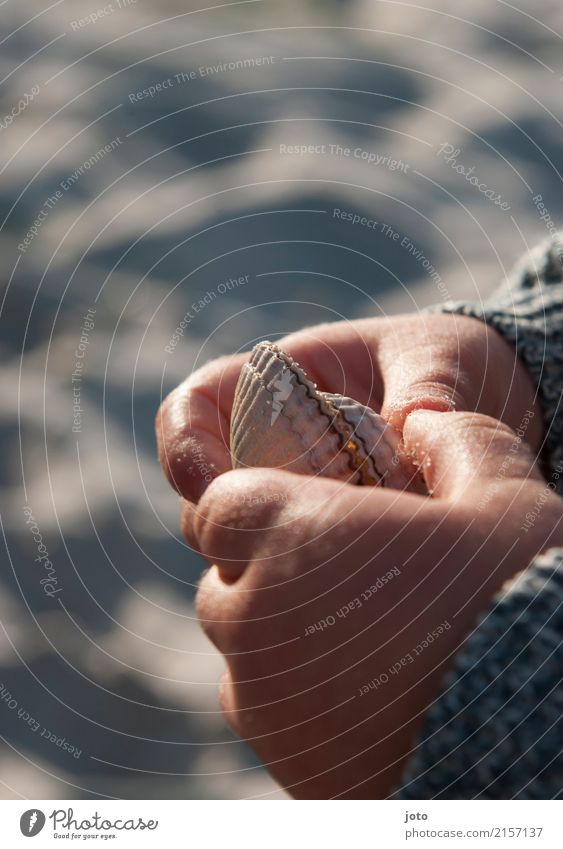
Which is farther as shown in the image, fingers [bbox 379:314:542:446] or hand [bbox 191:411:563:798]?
fingers [bbox 379:314:542:446]

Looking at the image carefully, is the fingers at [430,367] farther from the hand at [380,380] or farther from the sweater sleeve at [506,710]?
the sweater sleeve at [506,710]

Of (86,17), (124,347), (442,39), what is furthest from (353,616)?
(86,17)

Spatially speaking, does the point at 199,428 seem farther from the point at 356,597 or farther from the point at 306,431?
the point at 356,597

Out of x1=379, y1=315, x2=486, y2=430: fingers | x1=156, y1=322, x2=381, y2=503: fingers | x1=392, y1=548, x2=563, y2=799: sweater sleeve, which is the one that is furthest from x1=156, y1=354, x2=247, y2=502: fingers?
x1=392, y1=548, x2=563, y2=799: sweater sleeve

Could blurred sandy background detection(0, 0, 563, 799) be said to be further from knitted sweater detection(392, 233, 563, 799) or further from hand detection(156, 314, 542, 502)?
knitted sweater detection(392, 233, 563, 799)

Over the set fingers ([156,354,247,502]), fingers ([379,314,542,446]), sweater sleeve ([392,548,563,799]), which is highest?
fingers ([379,314,542,446])
